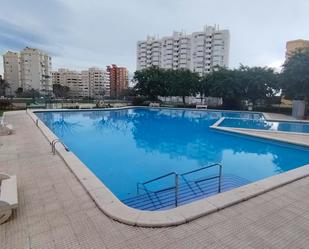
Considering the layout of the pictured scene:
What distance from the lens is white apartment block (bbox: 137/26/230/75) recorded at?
216 ft

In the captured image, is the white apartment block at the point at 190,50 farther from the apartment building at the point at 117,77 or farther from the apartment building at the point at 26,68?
the apartment building at the point at 26,68

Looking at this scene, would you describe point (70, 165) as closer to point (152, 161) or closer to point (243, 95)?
point (152, 161)

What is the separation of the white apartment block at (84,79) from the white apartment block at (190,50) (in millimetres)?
21782

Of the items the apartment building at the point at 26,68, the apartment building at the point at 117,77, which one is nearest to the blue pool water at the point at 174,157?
the apartment building at the point at 26,68

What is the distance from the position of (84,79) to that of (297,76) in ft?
293

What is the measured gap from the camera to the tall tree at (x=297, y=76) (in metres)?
19.6

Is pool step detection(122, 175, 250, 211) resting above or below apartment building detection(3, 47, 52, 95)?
below

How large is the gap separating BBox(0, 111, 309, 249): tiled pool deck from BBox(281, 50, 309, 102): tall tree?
19.5 metres

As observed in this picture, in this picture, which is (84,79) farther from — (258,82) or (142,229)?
(142,229)

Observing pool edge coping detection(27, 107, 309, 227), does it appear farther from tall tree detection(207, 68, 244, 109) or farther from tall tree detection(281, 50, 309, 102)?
tall tree detection(207, 68, 244, 109)

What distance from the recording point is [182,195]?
17.0 ft

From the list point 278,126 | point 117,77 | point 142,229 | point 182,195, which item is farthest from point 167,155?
point 117,77

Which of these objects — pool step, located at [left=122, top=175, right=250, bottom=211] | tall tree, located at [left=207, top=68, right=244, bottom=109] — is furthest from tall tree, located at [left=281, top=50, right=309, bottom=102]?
pool step, located at [left=122, top=175, right=250, bottom=211]

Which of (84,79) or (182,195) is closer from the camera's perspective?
(182,195)
